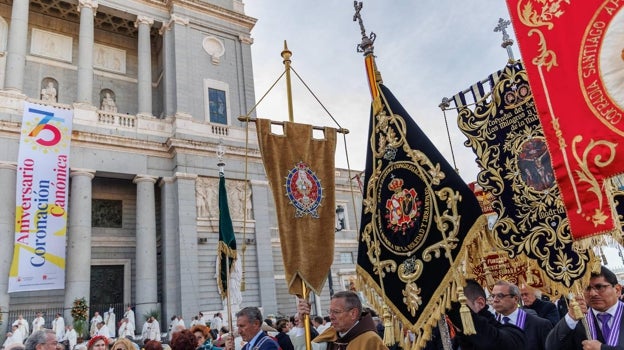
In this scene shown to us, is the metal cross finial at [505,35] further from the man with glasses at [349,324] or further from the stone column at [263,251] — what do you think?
the stone column at [263,251]

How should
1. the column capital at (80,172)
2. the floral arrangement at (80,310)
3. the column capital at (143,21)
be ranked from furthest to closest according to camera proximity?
the column capital at (143,21)
the column capital at (80,172)
the floral arrangement at (80,310)

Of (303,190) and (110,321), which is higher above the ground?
(303,190)

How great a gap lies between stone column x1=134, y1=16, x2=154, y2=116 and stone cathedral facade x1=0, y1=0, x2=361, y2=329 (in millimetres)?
57

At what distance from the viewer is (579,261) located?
3934 millimetres

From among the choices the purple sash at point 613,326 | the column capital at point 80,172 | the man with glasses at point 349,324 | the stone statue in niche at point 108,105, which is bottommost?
the purple sash at point 613,326

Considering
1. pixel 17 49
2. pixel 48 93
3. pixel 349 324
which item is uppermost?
pixel 17 49

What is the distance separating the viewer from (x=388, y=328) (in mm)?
3145

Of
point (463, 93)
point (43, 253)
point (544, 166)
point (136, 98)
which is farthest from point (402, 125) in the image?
point (136, 98)

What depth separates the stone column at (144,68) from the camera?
19750 millimetres

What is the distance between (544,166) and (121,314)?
17004mm

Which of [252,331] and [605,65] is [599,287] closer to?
[605,65]

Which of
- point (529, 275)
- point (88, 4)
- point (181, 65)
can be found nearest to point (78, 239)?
point (181, 65)

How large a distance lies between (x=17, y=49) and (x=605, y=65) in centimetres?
2068

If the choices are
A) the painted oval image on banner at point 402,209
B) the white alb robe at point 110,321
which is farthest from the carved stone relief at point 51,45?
the painted oval image on banner at point 402,209
